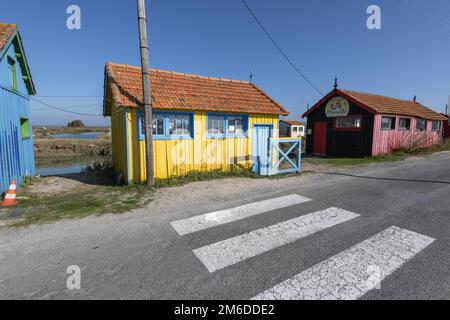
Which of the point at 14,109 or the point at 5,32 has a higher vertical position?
the point at 5,32

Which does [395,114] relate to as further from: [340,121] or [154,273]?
[154,273]

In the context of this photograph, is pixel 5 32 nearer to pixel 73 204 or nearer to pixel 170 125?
pixel 170 125

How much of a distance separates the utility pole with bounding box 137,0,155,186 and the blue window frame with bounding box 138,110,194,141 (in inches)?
29.2

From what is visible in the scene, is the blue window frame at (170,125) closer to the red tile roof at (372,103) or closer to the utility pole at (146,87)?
the utility pole at (146,87)

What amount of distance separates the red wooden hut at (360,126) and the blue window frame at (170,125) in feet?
41.8

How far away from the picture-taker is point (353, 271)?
9.96 feet

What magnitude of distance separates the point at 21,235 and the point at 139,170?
4.19 m

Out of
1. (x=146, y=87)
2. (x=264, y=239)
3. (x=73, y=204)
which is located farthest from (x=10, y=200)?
(x=264, y=239)

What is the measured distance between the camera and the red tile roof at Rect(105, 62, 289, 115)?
27.7 ft

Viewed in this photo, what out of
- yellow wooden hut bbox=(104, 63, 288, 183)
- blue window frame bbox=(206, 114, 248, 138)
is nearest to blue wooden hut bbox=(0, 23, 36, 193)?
yellow wooden hut bbox=(104, 63, 288, 183)

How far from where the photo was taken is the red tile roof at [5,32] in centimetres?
791

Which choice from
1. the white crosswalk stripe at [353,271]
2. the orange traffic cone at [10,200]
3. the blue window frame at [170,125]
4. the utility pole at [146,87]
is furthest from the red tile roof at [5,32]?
the white crosswalk stripe at [353,271]

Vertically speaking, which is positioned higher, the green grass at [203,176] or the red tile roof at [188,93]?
the red tile roof at [188,93]

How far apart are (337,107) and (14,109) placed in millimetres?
18443
